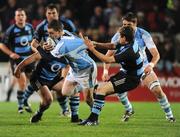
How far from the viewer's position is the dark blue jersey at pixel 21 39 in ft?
50.0

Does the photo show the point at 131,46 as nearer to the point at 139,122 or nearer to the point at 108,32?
the point at 139,122

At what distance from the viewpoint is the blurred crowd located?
20.2 metres

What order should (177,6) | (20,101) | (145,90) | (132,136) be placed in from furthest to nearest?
(177,6) < (145,90) < (20,101) < (132,136)

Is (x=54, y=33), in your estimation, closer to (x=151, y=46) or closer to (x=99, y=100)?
(x=99, y=100)

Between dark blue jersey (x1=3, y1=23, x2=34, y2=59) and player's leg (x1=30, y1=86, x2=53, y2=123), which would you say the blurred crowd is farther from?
player's leg (x1=30, y1=86, x2=53, y2=123)

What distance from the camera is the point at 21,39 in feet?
50.3

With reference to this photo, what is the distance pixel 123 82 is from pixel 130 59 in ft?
1.45

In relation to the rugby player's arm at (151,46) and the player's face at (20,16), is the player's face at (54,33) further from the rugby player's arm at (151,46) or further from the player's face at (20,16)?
the player's face at (20,16)

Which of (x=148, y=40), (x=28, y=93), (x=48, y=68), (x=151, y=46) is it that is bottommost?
(x=28, y=93)

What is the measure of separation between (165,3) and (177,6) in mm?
→ 762

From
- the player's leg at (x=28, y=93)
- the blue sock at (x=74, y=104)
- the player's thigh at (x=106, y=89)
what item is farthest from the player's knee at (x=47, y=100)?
the player's leg at (x=28, y=93)

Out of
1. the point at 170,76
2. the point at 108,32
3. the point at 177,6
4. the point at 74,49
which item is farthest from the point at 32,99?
the point at 74,49

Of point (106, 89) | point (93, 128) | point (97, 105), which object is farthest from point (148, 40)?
point (93, 128)

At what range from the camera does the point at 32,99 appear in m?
20.2
